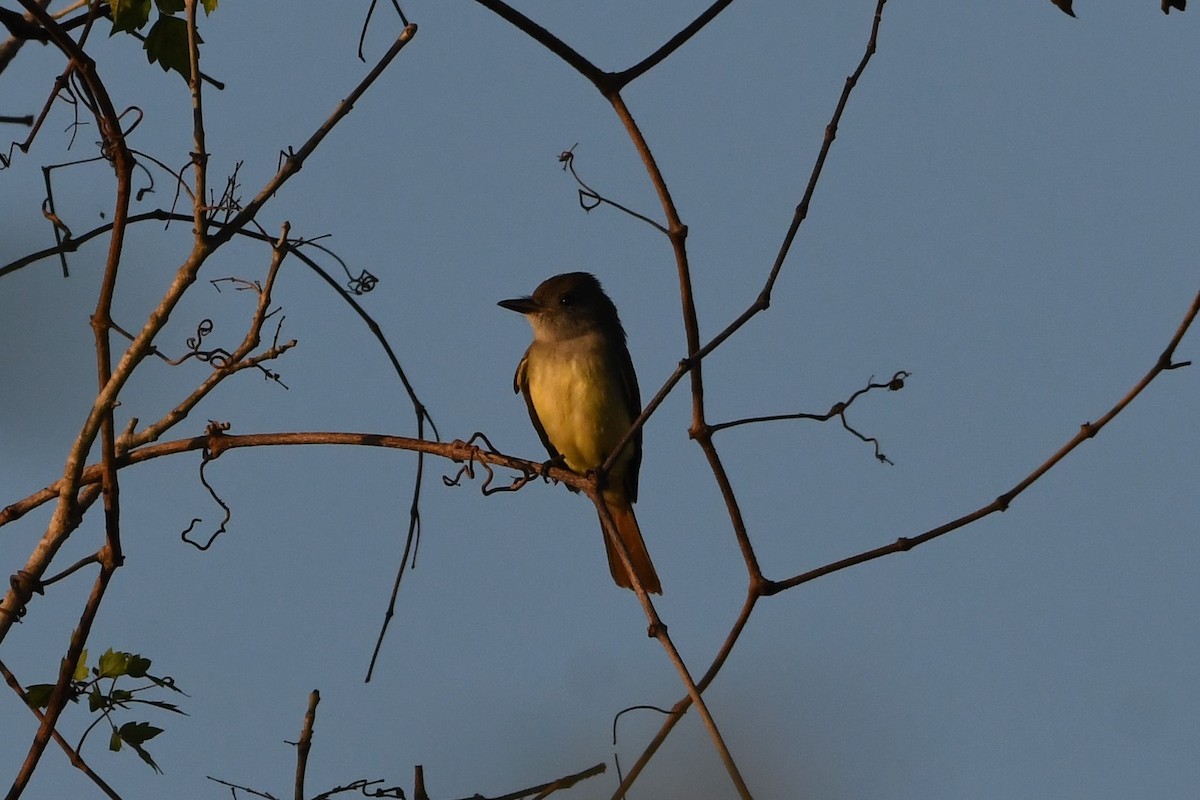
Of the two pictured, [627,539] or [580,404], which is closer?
[580,404]

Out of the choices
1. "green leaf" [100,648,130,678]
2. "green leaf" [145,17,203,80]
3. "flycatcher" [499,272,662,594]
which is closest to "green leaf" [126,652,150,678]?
"green leaf" [100,648,130,678]

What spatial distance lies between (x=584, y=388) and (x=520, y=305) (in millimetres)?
817

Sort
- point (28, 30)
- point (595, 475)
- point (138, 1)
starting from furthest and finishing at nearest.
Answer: point (595, 475), point (138, 1), point (28, 30)

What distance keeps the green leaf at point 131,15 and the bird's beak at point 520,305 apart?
13.3ft

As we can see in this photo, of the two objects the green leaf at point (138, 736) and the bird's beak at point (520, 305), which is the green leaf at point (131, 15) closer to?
the green leaf at point (138, 736)

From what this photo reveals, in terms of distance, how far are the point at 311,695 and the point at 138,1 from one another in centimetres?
169

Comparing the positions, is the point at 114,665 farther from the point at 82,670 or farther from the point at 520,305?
the point at 520,305

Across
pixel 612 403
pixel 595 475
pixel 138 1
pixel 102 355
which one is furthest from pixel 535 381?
pixel 102 355

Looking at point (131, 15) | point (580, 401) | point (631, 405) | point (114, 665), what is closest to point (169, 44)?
point (131, 15)

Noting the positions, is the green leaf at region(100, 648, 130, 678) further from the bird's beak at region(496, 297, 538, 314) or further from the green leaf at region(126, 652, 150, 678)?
the bird's beak at region(496, 297, 538, 314)

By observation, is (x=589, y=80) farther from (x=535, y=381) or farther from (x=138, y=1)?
(x=535, y=381)

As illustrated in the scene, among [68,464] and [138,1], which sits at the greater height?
[138,1]

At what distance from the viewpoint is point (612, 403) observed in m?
6.96

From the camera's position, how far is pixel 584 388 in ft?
22.7
